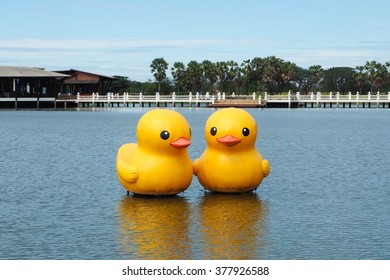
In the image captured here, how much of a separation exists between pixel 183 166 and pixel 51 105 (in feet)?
286

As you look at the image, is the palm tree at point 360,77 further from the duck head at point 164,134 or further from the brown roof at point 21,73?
the duck head at point 164,134

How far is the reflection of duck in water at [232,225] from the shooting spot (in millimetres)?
13352

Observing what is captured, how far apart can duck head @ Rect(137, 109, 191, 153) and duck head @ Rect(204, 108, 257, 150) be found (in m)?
0.77

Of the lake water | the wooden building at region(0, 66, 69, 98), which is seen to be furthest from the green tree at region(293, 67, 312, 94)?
the lake water

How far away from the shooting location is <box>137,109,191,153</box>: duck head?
685 inches

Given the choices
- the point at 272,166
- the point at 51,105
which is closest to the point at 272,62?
the point at 51,105

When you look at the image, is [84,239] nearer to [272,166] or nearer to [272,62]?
[272,166]

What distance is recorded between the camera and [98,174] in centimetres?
2438

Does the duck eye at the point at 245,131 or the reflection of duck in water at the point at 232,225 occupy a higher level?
the duck eye at the point at 245,131

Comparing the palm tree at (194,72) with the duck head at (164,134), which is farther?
the palm tree at (194,72)

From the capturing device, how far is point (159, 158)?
1752cm

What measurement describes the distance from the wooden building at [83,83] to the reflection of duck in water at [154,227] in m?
85.9

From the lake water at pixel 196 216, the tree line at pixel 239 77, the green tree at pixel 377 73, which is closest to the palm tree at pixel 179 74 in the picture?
the tree line at pixel 239 77

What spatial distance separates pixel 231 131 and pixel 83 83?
88951mm
